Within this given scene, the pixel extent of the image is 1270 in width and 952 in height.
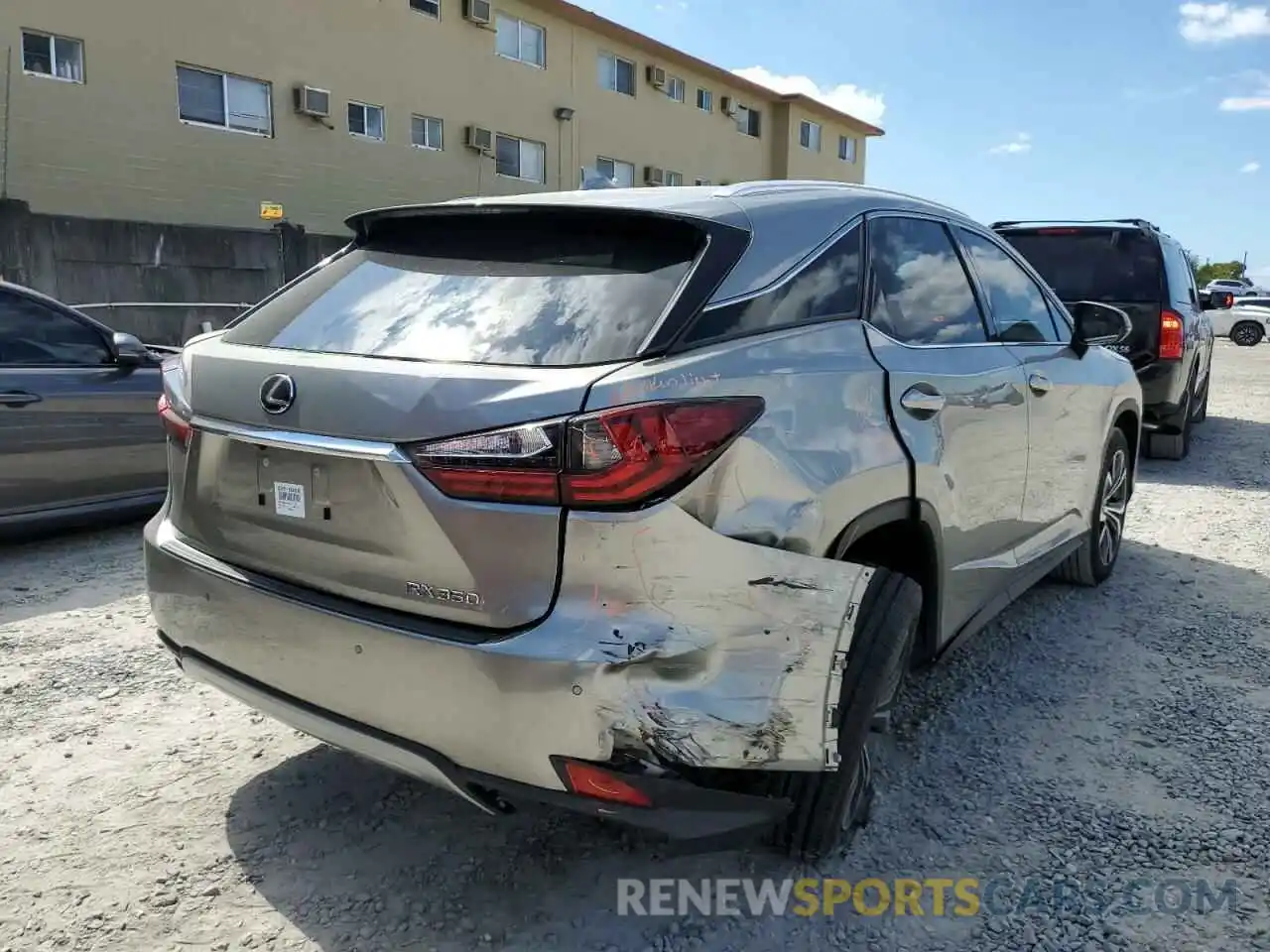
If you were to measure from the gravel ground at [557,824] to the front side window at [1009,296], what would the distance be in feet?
4.39

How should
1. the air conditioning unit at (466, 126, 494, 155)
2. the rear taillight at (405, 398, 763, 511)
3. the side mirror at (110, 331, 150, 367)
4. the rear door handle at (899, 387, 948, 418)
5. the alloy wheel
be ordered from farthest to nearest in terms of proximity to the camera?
the air conditioning unit at (466, 126, 494, 155)
the side mirror at (110, 331, 150, 367)
the alloy wheel
the rear door handle at (899, 387, 948, 418)
the rear taillight at (405, 398, 763, 511)

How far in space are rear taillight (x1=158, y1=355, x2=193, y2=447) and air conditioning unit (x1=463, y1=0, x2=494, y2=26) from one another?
19.2 metres

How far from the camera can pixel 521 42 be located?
70.2 feet

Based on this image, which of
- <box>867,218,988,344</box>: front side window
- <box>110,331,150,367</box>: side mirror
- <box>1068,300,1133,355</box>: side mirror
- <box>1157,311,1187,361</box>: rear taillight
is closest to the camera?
<box>867,218,988,344</box>: front side window

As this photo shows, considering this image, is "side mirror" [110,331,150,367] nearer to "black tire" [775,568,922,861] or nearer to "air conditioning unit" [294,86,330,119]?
"black tire" [775,568,922,861]

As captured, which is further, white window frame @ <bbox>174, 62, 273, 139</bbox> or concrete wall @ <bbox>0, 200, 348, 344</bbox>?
white window frame @ <bbox>174, 62, 273, 139</bbox>

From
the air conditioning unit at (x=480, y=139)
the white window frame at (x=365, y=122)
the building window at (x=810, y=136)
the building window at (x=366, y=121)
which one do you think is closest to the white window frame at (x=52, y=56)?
the white window frame at (x=365, y=122)

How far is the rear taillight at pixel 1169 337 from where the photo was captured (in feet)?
25.6

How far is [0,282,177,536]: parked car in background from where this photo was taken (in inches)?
205

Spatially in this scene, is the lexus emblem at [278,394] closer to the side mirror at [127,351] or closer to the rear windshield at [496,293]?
the rear windshield at [496,293]

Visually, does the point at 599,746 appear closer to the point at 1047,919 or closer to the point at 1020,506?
the point at 1047,919

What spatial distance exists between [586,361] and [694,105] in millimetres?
26742

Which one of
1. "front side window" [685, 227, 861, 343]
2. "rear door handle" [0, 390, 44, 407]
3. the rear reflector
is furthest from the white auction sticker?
"rear door handle" [0, 390, 44, 407]

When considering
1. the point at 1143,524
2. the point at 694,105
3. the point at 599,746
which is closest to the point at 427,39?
the point at 694,105
